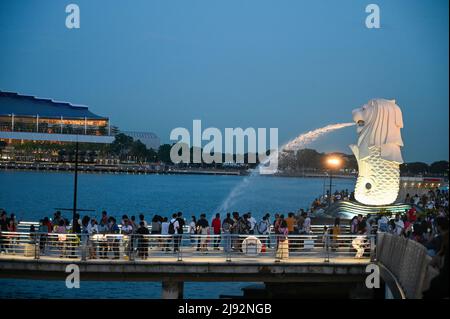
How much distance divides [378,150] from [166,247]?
1392 centimetres

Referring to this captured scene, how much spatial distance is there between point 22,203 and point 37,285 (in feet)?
216

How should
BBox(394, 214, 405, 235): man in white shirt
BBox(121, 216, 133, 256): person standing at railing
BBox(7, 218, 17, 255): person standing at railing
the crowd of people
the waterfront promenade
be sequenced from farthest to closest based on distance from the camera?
the crowd of people, BBox(394, 214, 405, 235): man in white shirt, BBox(7, 218, 17, 255): person standing at railing, BBox(121, 216, 133, 256): person standing at railing, the waterfront promenade

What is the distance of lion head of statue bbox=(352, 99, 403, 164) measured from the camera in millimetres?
34156

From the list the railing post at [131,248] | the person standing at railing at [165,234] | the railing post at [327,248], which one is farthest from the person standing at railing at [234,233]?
the railing post at [131,248]

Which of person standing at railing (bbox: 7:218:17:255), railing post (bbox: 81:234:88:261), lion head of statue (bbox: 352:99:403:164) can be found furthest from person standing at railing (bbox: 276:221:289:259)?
lion head of statue (bbox: 352:99:403:164)

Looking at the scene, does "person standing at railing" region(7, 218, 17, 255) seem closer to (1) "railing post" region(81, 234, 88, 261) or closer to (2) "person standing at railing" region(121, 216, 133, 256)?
(1) "railing post" region(81, 234, 88, 261)

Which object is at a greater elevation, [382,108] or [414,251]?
[382,108]

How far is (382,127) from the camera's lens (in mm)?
34281

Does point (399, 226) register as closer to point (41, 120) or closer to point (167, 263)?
point (167, 263)

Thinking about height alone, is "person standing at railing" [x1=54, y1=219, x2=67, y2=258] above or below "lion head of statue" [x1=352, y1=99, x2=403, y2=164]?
below

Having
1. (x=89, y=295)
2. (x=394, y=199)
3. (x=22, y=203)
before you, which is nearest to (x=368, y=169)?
(x=394, y=199)

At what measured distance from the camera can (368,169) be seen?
34.8 meters

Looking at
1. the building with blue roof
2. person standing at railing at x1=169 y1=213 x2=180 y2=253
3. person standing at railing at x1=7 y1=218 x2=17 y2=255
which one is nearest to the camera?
person standing at railing at x1=7 y1=218 x2=17 y2=255

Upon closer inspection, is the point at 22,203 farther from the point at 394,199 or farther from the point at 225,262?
the point at 225,262
